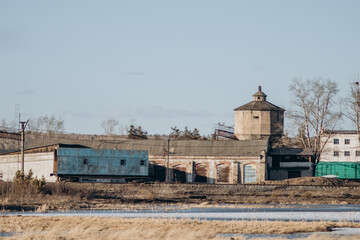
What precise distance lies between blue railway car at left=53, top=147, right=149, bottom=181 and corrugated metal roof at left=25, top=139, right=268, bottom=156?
3544mm

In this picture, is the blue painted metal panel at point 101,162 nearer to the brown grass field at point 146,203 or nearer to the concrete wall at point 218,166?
the concrete wall at point 218,166

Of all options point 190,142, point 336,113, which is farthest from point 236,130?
point 336,113

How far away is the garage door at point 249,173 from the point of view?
59031mm

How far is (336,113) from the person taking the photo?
5922cm

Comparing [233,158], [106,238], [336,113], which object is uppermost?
[336,113]

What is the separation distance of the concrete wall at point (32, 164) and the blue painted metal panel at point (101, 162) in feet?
4.60

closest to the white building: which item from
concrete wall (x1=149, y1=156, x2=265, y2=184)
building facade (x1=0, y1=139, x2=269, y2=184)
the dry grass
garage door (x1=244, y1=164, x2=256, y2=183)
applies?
building facade (x1=0, y1=139, x2=269, y2=184)

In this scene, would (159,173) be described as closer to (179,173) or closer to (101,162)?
(179,173)

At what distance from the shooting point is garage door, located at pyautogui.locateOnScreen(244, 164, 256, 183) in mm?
59031

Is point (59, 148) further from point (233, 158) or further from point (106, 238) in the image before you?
point (106, 238)

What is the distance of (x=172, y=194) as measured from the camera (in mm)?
51500

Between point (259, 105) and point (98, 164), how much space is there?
22.4 m

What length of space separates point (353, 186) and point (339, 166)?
14.0 metres

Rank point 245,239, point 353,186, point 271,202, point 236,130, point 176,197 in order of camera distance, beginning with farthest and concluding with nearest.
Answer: point 236,130
point 353,186
point 176,197
point 271,202
point 245,239
